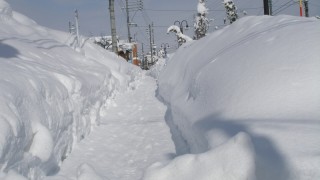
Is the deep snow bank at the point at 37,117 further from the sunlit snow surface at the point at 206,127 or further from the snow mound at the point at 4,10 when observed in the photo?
the snow mound at the point at 4,10

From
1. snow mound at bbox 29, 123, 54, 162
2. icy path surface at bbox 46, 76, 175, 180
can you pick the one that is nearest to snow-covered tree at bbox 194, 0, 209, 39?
icy path surface at bbox 46, 76, 175, 180

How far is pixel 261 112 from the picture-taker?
3332 millimetres

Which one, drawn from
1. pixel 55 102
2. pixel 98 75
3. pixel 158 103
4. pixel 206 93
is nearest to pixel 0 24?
pixel 98 75

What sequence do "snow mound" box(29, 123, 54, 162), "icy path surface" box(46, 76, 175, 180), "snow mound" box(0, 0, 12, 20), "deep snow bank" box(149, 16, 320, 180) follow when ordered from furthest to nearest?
1. "snow mound" box(0, 0, 12, 20)
2. "icy path surface" box(46, 76, 175, 180)
3. "snow mound" box(29, 123, 54, 162)
4. "deep snow bank" box(149, 16, 320, 180)

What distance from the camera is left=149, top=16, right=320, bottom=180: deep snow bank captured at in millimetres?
2549

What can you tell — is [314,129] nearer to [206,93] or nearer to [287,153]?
[287,153]

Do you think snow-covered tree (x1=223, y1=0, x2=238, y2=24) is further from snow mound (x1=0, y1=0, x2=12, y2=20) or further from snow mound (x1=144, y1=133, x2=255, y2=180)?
snow mound (x1=144, y1=133, x2=255, y2=180)

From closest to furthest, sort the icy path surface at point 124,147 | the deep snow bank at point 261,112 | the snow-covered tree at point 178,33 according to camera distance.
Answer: the deep snow bank at point 261,112
the icy path surface at point 124,147
the snow-covered tree at point 178,33

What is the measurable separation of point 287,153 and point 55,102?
390 cm

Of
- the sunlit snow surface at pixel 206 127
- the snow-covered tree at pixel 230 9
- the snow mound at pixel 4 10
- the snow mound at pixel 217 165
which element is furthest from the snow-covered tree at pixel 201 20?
the snow mound at pixel 217 165

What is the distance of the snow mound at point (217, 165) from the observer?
8.61 feet

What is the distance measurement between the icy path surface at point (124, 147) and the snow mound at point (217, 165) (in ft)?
4.35

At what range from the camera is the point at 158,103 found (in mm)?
11016

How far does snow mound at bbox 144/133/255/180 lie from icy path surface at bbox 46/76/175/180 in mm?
1325
